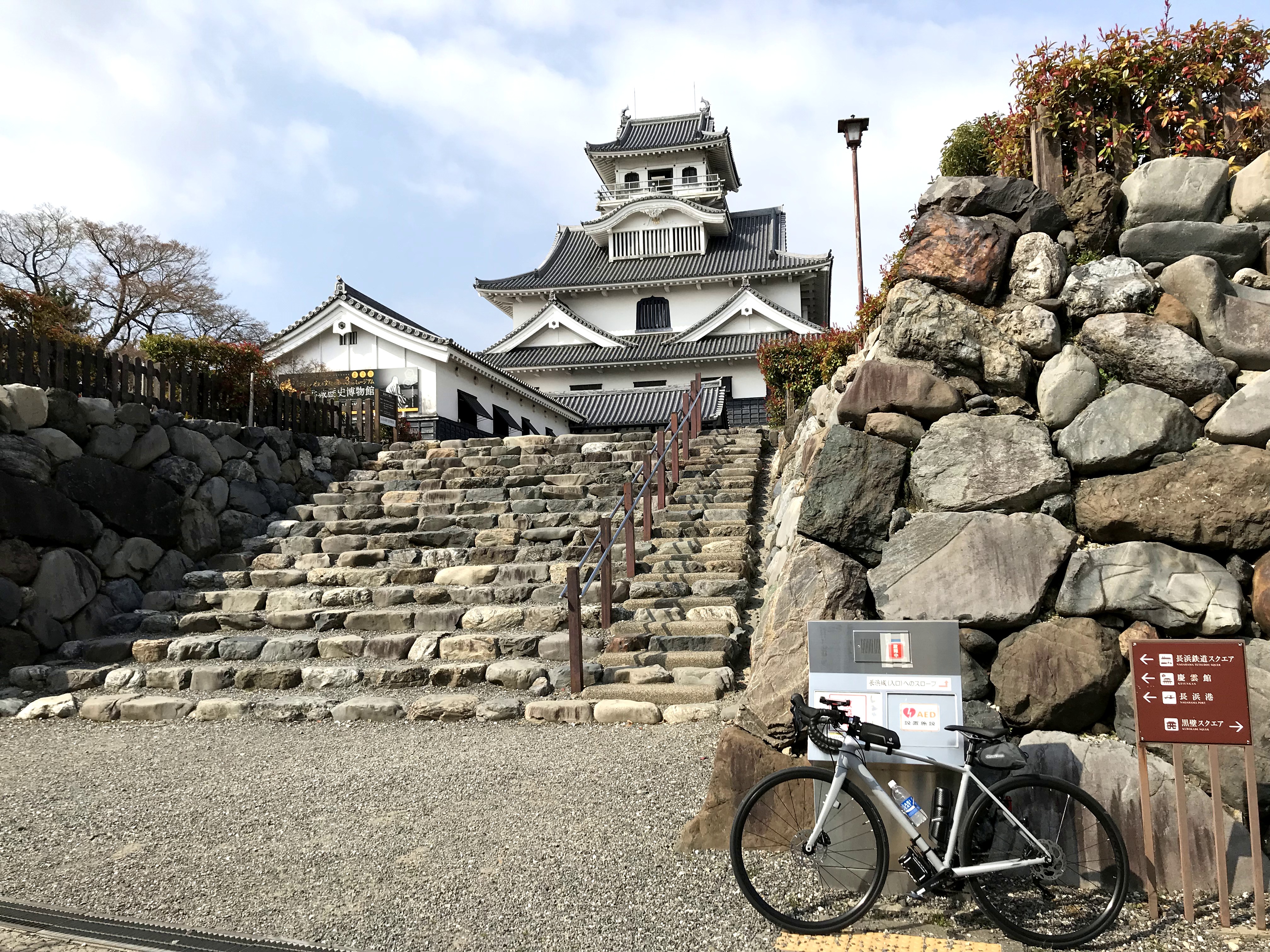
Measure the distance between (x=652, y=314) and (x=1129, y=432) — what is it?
93.3 feet

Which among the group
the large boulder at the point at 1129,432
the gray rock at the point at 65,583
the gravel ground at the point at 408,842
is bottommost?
the gravel ground at the point at 408,842

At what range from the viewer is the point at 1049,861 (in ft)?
10.8

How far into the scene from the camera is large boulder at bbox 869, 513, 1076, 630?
13.5 ft

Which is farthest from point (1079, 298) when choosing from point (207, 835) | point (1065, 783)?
point (207, 835)

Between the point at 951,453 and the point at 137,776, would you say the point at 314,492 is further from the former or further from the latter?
the point at 951,453

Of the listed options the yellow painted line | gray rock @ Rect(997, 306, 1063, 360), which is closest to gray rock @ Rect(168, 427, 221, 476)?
gray rock @ Rect(997, 306, 1063, 360)

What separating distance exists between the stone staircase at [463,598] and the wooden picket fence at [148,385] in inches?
56.4

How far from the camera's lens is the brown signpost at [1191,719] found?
3.30 meters

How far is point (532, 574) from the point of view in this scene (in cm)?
905

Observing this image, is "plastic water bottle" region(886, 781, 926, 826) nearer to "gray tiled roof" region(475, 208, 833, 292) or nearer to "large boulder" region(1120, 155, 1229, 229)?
"large boulder" region(1120, 155, 1229, 229)

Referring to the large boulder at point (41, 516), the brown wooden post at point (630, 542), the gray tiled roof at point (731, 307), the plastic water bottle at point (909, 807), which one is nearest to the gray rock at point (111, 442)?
the large boulder at point (41, 516)

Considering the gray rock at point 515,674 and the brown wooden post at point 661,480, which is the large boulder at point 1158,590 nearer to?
the gray rock at point 515,674

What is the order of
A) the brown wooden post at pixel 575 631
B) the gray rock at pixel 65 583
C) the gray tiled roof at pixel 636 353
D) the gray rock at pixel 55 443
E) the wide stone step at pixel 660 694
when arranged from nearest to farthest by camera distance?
the wide stone step at pixel 660 694 → the brown wooden post at pixel 575 631 → the gray rock at pixel 65 583 → the gray rock at pixel 55 443 → the gray tiled roof at pixel 636 353

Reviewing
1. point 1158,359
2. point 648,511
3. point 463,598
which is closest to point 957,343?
point 1158,359
